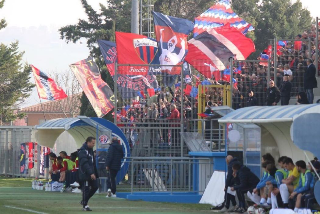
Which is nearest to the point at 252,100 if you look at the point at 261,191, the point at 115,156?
the point at 115,156

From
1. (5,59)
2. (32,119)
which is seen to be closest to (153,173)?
(5,59)

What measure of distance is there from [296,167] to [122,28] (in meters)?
43.8

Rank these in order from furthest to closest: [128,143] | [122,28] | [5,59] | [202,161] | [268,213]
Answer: [5,59] → [122,28] → [128,143] → [202,161] → [268,213]

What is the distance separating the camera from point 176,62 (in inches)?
1340

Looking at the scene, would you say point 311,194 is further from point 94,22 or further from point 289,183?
point 94,22

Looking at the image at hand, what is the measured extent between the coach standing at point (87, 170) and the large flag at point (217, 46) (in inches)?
495

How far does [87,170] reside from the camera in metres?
20.7

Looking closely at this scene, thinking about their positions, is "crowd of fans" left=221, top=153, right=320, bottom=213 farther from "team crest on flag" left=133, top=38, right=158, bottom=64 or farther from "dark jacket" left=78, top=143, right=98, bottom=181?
"team crest on flag" left=133, top=38, right=158, bottom=64

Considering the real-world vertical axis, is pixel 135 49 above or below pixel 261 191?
above

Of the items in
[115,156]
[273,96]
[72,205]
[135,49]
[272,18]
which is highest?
[272,18]

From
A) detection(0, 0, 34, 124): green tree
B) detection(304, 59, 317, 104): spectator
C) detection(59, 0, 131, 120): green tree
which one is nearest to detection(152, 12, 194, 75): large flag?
detection(304, 59, 317, 104): spectator

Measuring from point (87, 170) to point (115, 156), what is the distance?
657 cm

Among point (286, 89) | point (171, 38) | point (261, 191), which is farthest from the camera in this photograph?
point (171, 38)

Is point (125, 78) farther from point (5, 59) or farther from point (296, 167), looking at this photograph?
point (5, 59)
